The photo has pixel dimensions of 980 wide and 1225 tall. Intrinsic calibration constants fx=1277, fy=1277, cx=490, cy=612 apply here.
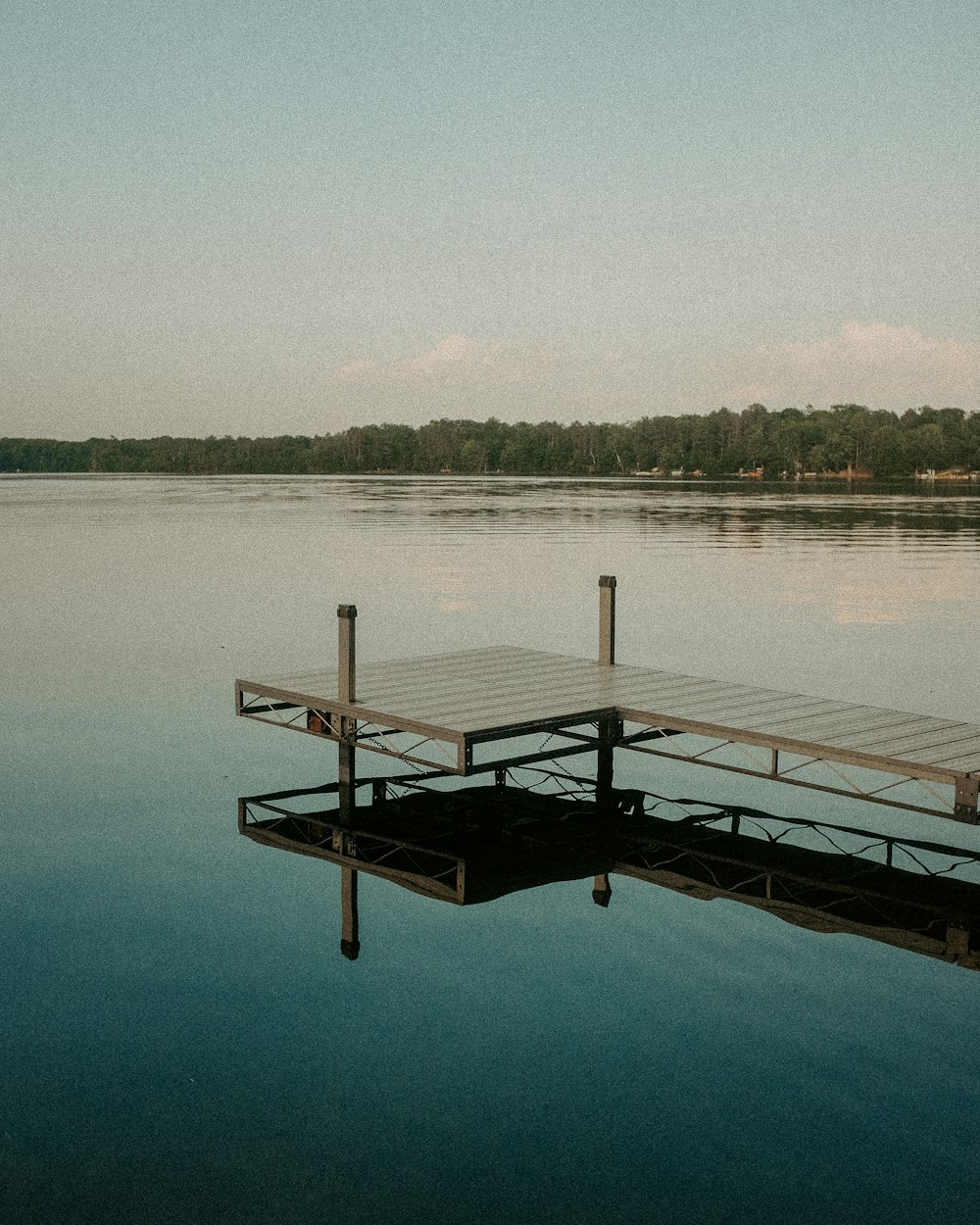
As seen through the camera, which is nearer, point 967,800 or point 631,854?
point 967,800

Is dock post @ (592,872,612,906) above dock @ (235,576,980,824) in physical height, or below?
below

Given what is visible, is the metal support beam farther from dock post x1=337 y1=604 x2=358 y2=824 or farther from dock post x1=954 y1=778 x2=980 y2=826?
dock post x1=954 y1=778 x2=980 y2=826

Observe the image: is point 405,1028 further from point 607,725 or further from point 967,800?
point 607,725

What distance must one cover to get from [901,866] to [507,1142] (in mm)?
5067

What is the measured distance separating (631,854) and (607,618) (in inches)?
119

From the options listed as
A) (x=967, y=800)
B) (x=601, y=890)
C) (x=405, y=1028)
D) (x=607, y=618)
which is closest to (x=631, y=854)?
(x=601, y=890)

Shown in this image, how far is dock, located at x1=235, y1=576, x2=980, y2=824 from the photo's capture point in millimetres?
9578

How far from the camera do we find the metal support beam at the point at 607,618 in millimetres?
12804

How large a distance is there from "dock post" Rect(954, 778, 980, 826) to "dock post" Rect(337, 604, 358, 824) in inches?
200

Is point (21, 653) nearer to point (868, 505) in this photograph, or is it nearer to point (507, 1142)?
point (507, 1142)

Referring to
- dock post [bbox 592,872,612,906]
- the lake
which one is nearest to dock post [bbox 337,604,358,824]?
the lake

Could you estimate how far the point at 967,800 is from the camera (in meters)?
8.70

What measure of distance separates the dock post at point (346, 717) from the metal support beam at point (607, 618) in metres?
2.75

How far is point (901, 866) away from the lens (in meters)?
10.1
